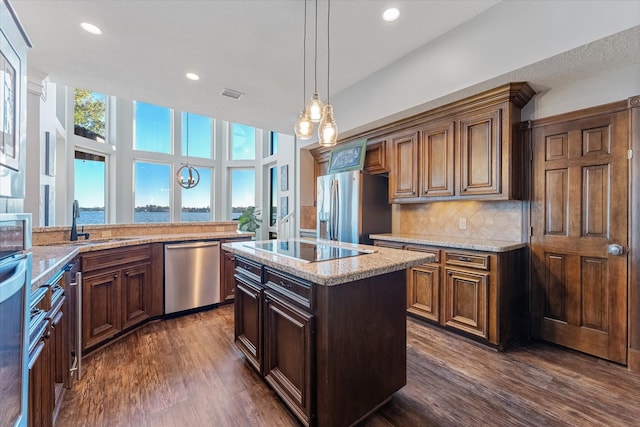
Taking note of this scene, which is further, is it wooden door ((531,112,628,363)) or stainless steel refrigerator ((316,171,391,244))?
stainless steel refrigerator ((316,171,391,244))

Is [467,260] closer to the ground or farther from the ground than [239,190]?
closer to the ground

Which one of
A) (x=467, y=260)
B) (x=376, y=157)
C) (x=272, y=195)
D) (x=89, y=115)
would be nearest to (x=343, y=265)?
(x=467, y=260)

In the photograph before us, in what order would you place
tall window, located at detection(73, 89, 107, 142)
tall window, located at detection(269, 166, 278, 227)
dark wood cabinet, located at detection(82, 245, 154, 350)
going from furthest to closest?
1. tall window, located at detection(269, 166, 278, 227)
2. tall window, located at detection(73, 89, 107, 142)
3. dark wood cabinet, located at detection(82, 245, 154, 350)

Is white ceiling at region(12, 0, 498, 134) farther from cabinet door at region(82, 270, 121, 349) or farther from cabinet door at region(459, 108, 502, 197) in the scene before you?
cabinet door at region(82, 270, 121, 349)

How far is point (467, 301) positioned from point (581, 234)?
1.10 meters

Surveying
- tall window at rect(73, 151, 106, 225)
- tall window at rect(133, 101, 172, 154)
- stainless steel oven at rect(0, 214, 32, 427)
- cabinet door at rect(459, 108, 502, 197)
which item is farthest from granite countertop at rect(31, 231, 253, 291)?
tall window at rect(133, 101, 172, 154)

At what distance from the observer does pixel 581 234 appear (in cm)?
235

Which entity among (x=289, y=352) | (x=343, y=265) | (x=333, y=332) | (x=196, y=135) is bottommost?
(x=289, y=352)

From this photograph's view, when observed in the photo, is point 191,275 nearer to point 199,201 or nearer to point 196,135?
point 199,201

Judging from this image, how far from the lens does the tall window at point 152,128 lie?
22.7 ft

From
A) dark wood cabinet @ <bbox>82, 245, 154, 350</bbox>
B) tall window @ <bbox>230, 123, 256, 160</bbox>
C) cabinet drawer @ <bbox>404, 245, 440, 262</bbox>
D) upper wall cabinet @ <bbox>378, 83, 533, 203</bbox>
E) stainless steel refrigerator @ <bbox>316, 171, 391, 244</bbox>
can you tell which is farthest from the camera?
tall window @ <bbox>230, 123, 256, 160</bbox>

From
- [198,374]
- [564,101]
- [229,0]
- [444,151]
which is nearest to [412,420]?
[198,374]

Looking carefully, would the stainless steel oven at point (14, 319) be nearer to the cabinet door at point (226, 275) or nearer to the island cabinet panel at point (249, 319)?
the island cabinet panel at point (249, 319)

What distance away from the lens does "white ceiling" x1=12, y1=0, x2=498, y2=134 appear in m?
2.15
